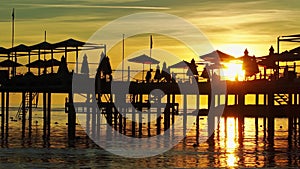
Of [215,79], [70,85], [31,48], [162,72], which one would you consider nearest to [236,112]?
[215,79]

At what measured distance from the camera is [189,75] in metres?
63.8

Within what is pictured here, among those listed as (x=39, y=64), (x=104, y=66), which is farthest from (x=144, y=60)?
(x=104, y=66)

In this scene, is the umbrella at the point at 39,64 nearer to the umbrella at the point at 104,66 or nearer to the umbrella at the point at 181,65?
the umbrella at the point at 104,66

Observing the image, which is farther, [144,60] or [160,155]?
[144,60]

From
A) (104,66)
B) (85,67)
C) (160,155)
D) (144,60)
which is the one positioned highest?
(144,60)

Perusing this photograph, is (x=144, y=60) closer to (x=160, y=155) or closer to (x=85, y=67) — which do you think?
(x=85, y=67)

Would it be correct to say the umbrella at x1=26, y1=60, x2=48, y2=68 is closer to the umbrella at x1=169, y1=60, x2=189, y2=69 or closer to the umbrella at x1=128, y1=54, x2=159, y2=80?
the umbrella at x1=128, y1=54, x2=159, y2=80

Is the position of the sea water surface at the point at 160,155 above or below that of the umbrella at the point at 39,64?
below

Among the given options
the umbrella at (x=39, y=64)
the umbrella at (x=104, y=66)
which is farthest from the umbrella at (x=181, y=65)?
the umbrella at (x=39, y=64)

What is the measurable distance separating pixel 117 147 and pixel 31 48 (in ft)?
41.2

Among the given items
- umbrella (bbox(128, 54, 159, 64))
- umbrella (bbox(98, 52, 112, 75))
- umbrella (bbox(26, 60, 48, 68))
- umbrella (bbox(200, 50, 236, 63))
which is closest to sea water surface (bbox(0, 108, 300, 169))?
umbrella (bbox(98, 52, 112, 75))

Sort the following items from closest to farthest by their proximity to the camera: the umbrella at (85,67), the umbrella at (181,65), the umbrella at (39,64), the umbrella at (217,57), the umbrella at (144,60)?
the umbrella at (85,67) → the umbrella at (39,64) → the umbrella at (217,57) → the umbrella at (181,65) → the umbrella at (144,60)

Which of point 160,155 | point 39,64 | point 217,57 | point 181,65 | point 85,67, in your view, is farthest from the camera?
point 181,65

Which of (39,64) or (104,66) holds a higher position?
(39,64)
